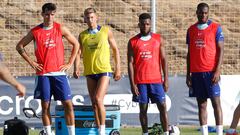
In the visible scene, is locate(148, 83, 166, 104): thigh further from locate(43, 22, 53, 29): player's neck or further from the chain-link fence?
the chain-link fence

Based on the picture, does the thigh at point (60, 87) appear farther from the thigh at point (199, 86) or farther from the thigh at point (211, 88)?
the thigh at point (211, 88)

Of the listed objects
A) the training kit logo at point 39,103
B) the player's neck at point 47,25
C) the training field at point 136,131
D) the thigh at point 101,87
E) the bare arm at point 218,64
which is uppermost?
the player's neck at point 47,25

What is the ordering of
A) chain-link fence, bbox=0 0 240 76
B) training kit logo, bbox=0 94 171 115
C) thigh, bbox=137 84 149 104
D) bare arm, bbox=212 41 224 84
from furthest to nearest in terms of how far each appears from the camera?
chain-link fence, bbox=0 0 240 76 < training kit logo, bbox=0 94 171 115 < thigh, bbox=137 84 149 104 < bare arm, bbox=212 41 224 84

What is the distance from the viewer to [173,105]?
1947 cm

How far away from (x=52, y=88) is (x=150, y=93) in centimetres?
152

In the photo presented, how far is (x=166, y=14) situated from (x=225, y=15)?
250cm

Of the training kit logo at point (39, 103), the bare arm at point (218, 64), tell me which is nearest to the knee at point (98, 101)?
the bare arm at point (218, 64)

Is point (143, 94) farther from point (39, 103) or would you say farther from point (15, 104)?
point (15, 104)

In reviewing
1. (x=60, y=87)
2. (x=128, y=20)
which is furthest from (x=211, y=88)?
(x=128, y=20)

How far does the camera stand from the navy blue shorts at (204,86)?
1433 centimetres

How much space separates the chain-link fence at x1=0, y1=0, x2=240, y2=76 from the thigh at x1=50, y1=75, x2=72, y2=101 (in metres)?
10.9

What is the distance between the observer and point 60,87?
565 inches

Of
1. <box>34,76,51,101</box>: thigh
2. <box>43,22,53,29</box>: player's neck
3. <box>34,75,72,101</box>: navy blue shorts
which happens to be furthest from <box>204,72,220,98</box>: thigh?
<box>43,22,53,29</box>: player's neck

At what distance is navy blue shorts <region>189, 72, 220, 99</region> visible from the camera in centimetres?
1433
